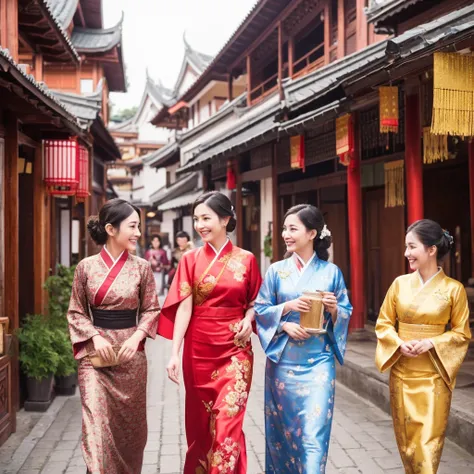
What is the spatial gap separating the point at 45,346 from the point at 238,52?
14.1 m

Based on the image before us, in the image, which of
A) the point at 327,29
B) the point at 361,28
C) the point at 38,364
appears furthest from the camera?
the point at 327,29

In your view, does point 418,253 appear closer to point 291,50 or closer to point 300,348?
point 300,348

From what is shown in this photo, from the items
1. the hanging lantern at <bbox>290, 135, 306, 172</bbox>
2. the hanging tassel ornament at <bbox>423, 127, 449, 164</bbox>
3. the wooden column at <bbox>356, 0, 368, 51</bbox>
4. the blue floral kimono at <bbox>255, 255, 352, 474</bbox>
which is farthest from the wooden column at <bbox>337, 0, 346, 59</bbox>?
the blue floral kimono at <bbox>255, 255, 352, 474</bbox>

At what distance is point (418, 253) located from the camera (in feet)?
14.3

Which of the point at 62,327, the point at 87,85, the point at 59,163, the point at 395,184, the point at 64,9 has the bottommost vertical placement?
the point at 62,327

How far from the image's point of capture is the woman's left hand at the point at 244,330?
14.9 ft

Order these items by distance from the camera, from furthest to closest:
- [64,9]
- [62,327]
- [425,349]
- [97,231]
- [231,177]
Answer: [64,9] → [231,177] → [62,327] → [97,231] → [425,349]

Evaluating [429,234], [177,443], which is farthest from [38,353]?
[429,234]

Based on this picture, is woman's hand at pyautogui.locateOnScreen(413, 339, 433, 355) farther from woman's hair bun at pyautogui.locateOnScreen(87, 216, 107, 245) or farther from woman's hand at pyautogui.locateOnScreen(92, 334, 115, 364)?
woman's hair bun at pyautogui.locateOnScreen(87, 216, 107, 245)

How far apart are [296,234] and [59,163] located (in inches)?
221

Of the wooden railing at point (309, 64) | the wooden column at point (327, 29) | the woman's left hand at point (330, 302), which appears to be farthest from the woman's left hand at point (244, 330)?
the wooden railing at point (309, 64)

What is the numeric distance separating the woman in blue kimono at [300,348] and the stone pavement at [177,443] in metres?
1.03

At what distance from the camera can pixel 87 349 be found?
174 inches

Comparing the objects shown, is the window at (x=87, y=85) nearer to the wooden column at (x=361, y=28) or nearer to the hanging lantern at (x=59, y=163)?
the wooden column at (x=361, y=28)
